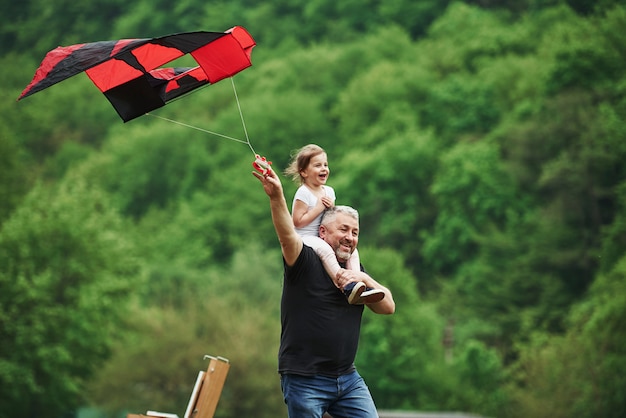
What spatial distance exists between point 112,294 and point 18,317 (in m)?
4.90

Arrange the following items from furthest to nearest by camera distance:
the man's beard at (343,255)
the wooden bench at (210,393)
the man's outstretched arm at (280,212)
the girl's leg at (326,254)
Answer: the wooden bench at (210,393) → the man's beard at (343,255) → the girl's leg at (326,254) → the man's outstretched arm at (280,212)

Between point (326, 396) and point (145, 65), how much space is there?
242 cm

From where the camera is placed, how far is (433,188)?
52.4 meters

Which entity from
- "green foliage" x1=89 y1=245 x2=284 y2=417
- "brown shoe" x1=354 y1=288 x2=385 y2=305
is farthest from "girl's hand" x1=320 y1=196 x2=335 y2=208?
"green foliage" x1=89 y1=245 x2=284 y2=417

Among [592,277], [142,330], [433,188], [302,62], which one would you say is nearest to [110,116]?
[302,62]

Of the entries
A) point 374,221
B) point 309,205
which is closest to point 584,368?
point 374,221

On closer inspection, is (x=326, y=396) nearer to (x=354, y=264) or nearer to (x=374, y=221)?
(x=354, y=264)

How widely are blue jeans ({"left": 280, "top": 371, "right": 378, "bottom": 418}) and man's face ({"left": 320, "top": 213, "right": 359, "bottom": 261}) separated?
2.12ft

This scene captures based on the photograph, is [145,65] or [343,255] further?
[145,65]

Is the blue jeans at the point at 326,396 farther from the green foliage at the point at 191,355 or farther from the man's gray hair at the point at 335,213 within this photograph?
the green foliage at the point at 191,355

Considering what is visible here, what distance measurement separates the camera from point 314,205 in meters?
6.24

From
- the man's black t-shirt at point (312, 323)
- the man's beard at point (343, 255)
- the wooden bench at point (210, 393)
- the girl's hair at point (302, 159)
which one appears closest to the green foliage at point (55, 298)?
the wooden bench at point (210, 393)

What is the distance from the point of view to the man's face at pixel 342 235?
5918 millimetres

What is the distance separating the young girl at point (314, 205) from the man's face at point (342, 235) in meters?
0.04
